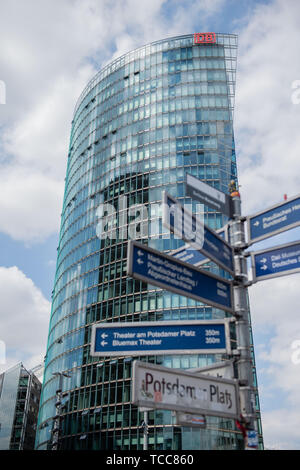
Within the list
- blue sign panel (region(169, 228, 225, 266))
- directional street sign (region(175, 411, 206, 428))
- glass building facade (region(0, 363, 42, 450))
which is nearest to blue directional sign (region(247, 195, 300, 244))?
blue sign panel (region(169, 228, 225, 266))

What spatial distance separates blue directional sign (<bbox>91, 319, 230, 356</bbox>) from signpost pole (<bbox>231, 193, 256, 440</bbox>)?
0.32m

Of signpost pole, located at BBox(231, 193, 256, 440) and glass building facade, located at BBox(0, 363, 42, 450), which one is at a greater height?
glass building facade, located at BBox(0, 363, 42, 450)

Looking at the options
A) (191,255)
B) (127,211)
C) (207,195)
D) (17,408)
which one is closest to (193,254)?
(191,255)

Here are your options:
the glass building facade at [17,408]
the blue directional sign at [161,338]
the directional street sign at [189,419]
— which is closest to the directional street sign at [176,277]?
the blue directional sign at [161,338]

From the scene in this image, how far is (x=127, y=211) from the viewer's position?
59.5 meters

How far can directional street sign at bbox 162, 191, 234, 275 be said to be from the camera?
758 cm

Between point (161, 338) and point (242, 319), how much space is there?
1.50 metres

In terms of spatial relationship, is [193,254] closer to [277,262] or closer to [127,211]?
→ [277,262]

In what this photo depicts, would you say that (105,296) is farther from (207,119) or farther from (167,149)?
(207,119)

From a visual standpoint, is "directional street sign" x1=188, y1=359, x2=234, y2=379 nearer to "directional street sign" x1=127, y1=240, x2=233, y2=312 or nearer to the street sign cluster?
the street sign cluster

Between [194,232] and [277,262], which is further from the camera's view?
[277,262]

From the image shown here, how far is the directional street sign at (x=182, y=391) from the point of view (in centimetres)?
665

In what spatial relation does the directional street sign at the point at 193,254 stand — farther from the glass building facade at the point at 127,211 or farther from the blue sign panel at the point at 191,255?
the glass building facade at the point at 127,211

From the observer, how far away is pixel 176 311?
166 feet
